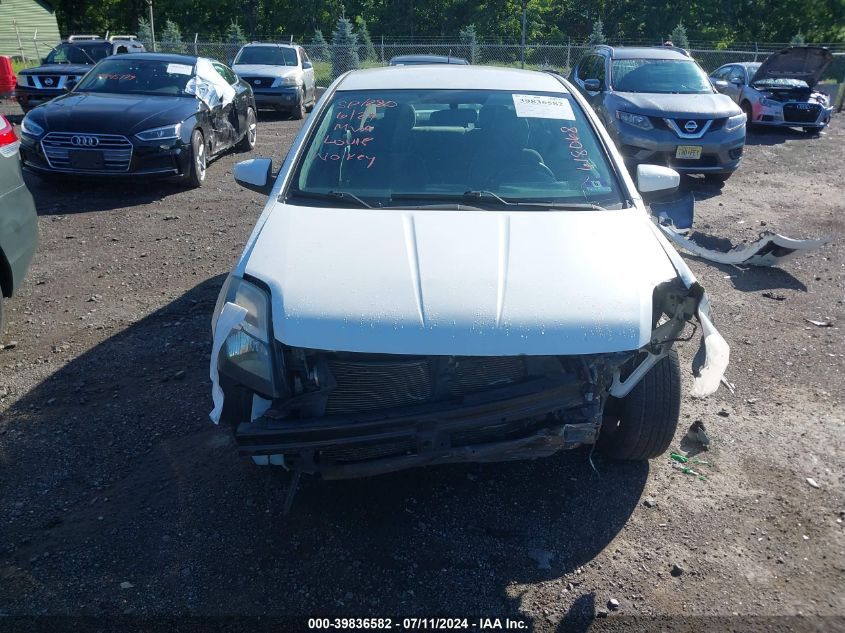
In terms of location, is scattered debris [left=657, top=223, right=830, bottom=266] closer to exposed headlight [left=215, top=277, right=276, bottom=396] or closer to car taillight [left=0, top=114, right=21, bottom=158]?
exposed headlight [left=215, top=277, right=276, bottom=396]

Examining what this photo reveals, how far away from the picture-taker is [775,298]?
19.1 feet

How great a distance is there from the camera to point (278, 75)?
Result: 51.4 feet

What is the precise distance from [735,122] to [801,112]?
22.5 ft

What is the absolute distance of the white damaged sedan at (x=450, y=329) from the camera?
264cm

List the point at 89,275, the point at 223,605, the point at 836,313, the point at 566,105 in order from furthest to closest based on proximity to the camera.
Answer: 1. the point at 89,275
2. the point at 836,313
3. the point at 566,105
4. the point at 223,605

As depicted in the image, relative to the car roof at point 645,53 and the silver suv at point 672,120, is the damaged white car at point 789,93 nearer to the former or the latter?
the car roof at point 645,53

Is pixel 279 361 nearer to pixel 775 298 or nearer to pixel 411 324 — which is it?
pixel 411 324

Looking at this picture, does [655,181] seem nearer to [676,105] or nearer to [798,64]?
[676,105]

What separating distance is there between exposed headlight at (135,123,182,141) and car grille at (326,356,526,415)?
6.33 metres

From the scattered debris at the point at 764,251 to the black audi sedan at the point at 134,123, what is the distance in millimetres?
6001

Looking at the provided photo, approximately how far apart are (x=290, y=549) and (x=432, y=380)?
0.93m

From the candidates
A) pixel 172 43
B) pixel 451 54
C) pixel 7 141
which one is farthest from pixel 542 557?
pixel 172 43

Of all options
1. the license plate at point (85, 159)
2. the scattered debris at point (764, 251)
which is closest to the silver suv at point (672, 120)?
the scattered debris at point (764, 251)

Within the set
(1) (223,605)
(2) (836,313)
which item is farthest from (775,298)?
(1) (223,605)
